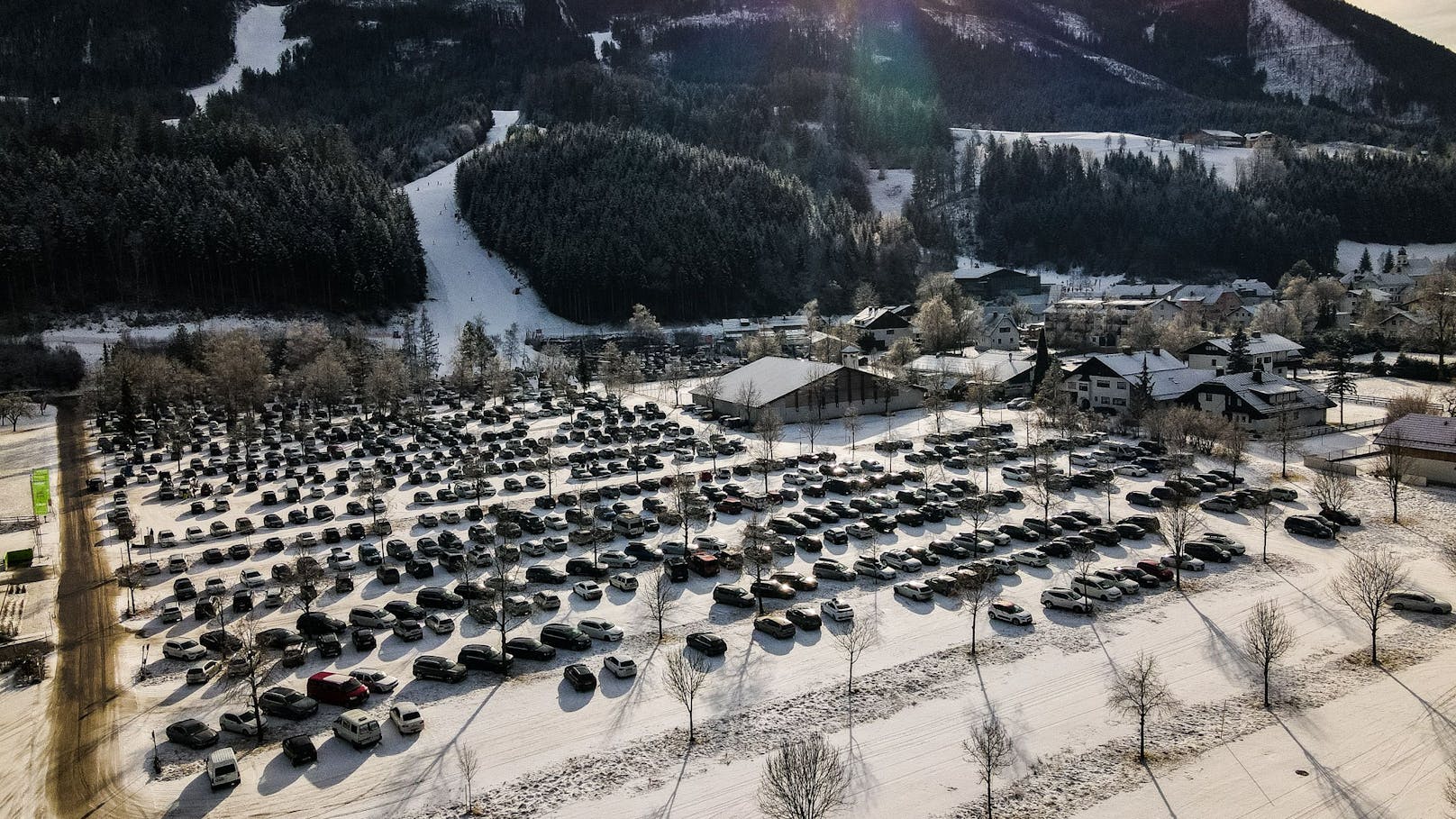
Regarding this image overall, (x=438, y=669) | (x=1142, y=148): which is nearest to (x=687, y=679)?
(x=438, y=669)

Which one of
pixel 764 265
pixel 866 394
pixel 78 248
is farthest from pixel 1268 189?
pixel 78 248

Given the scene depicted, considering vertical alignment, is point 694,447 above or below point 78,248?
below

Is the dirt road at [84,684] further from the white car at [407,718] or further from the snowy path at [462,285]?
the snowy path at [462,285]

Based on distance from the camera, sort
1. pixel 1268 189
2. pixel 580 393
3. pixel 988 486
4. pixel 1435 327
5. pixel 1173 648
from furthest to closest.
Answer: pixel 1268 189, pixel 1435 327, pixel 580 393, pixel 988 486, pixel 1173 648

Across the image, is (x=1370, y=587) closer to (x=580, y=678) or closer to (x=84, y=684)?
(x=580, y=678)

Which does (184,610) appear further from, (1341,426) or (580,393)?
(1341,426)
